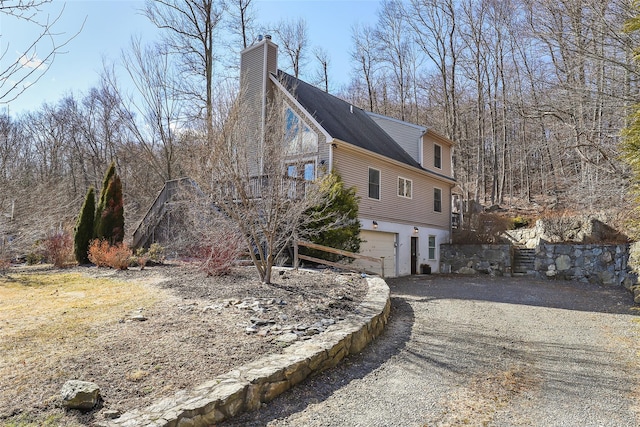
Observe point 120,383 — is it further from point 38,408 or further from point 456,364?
point 456,364

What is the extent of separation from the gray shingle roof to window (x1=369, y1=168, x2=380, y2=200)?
75cm

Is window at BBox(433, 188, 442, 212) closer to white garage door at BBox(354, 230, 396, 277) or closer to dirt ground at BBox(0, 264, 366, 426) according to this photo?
white garage door at BBox(354, 230, 396, 277)

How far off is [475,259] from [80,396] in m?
15.2

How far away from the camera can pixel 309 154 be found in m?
12.0

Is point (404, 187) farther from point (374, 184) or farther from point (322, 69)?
point (322, 69)

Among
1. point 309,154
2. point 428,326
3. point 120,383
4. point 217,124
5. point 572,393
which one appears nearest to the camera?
point 120,383

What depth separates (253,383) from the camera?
10.8 ft

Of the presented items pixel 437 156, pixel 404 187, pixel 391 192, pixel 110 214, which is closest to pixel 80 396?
pixel 110 214

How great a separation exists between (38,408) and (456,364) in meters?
4.06

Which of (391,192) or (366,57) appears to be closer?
(391,192)

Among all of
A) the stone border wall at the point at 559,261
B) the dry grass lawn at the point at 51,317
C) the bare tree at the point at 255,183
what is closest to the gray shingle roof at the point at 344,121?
the stone border wall at the point at 559,261

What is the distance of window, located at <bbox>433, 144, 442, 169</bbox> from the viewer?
17.2 meters

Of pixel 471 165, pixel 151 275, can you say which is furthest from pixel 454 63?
pixel 151 275

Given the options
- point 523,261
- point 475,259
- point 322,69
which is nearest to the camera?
point 523,261
